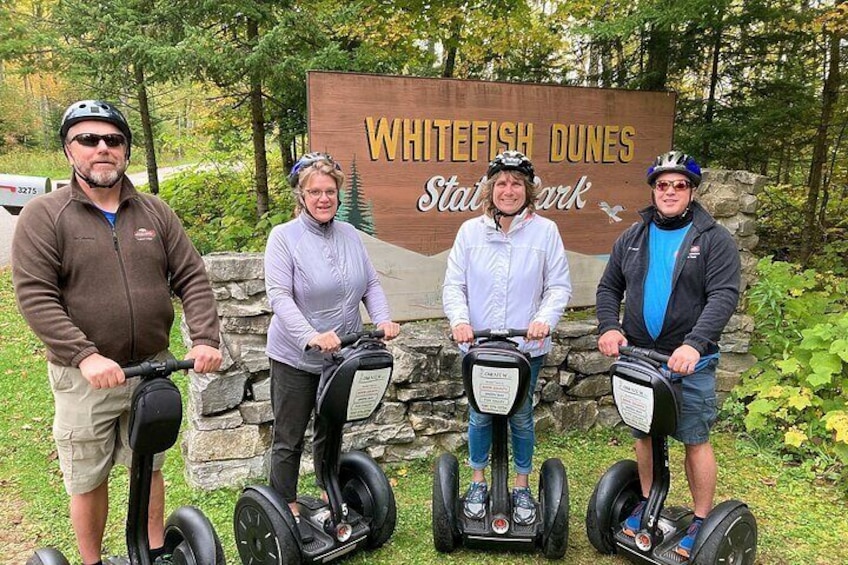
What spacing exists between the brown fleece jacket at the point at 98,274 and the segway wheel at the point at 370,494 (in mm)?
1088

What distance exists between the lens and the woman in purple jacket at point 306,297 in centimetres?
270

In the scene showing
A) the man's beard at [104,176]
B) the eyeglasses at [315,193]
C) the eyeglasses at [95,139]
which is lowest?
the eyeglasses at [315,193]

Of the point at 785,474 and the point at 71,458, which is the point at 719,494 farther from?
the point at 71,458

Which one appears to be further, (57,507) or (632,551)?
(57,507)

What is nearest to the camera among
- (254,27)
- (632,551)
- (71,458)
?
(71,458)

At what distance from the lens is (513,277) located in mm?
2916

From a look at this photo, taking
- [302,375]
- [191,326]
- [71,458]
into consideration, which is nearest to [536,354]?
[302,375]

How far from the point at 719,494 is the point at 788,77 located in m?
4.62

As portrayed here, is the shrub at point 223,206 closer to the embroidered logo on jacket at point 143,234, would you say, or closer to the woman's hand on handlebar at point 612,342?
the embroidered logo on jacket at point 143,234

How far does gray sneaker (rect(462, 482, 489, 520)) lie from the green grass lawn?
0.23 m

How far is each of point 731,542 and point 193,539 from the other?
7.55 feet

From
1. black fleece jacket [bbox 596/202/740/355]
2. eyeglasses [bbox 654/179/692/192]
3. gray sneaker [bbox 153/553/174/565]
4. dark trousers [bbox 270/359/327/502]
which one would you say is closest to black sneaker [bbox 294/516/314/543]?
dark trousers [bbox 270/359/327/502]

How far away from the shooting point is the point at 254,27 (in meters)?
6.64

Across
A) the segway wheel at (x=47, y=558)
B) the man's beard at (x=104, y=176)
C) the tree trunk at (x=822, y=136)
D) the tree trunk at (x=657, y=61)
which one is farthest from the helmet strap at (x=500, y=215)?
the tree trunk at (x=822, y=136)
